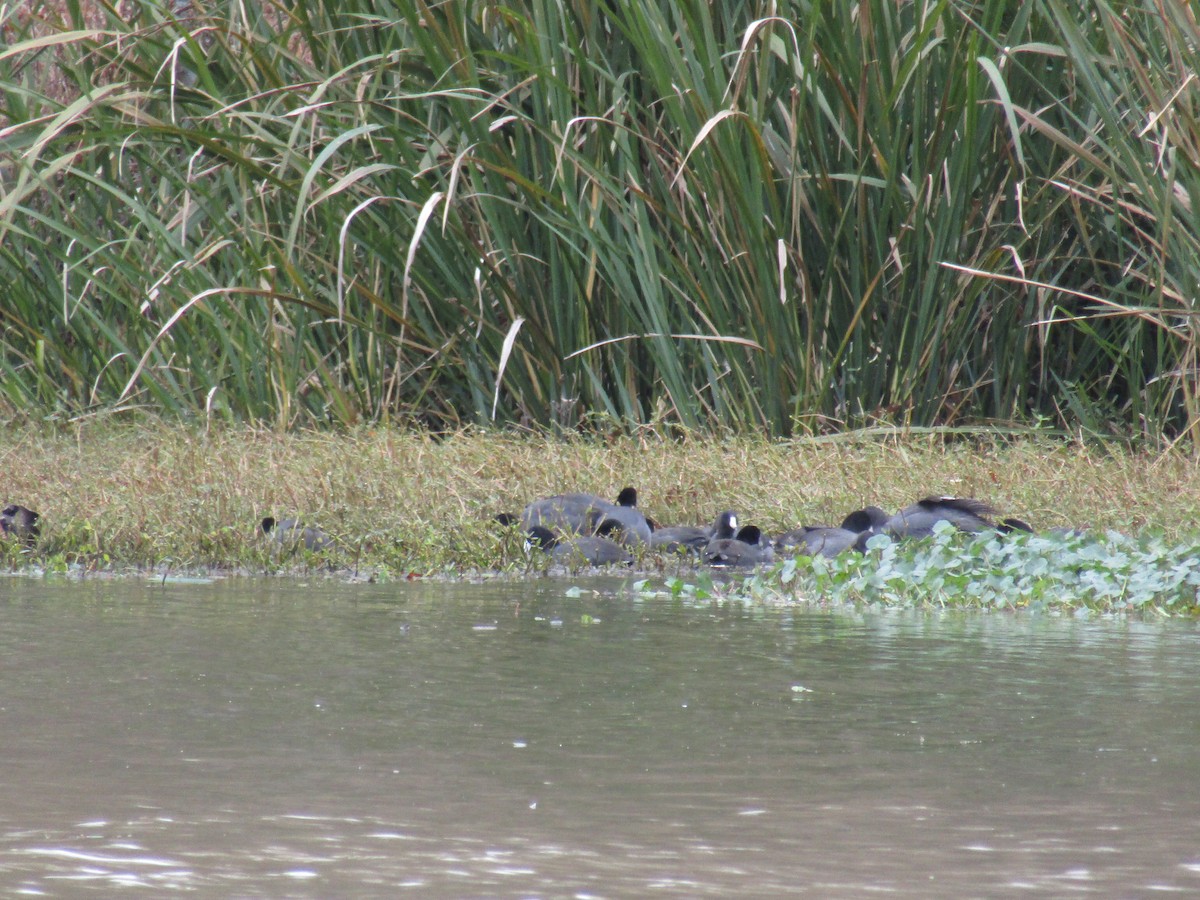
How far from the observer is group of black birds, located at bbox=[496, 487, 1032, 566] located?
14.8 feet

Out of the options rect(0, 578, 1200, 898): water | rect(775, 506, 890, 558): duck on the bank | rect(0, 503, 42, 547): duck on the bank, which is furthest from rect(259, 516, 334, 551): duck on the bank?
rect(775, 506, 890, 558): duck on the bank

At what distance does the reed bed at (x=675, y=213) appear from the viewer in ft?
19.7

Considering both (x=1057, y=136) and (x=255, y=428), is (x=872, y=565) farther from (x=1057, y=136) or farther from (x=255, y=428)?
(x=255, y=428)

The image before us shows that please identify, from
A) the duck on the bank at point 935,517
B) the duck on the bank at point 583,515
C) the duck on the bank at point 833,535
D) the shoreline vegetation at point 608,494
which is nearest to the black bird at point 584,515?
the duck on the bank at point 583,515

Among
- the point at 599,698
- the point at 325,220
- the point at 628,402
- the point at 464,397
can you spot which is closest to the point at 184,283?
the point at 325,220

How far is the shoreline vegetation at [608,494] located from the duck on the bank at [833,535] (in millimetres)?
200

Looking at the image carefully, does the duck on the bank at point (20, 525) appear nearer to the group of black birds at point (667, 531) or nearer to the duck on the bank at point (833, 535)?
the group of black birds at point (667, 531)

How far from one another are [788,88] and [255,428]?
2.17m

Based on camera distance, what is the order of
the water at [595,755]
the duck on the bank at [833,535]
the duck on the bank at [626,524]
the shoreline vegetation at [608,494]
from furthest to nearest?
the duck on the bank at [626,524], the duck on the bank at [833,535], the shoreline vegetation at [608,494], the water at [595,755]

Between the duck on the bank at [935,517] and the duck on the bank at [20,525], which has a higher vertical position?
the duck on the bank at [20,525]

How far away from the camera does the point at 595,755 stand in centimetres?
229

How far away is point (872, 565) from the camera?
159 inches

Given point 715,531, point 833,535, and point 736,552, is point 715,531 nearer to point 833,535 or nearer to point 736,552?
point 736,552

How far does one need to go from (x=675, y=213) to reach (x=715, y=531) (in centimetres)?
195
